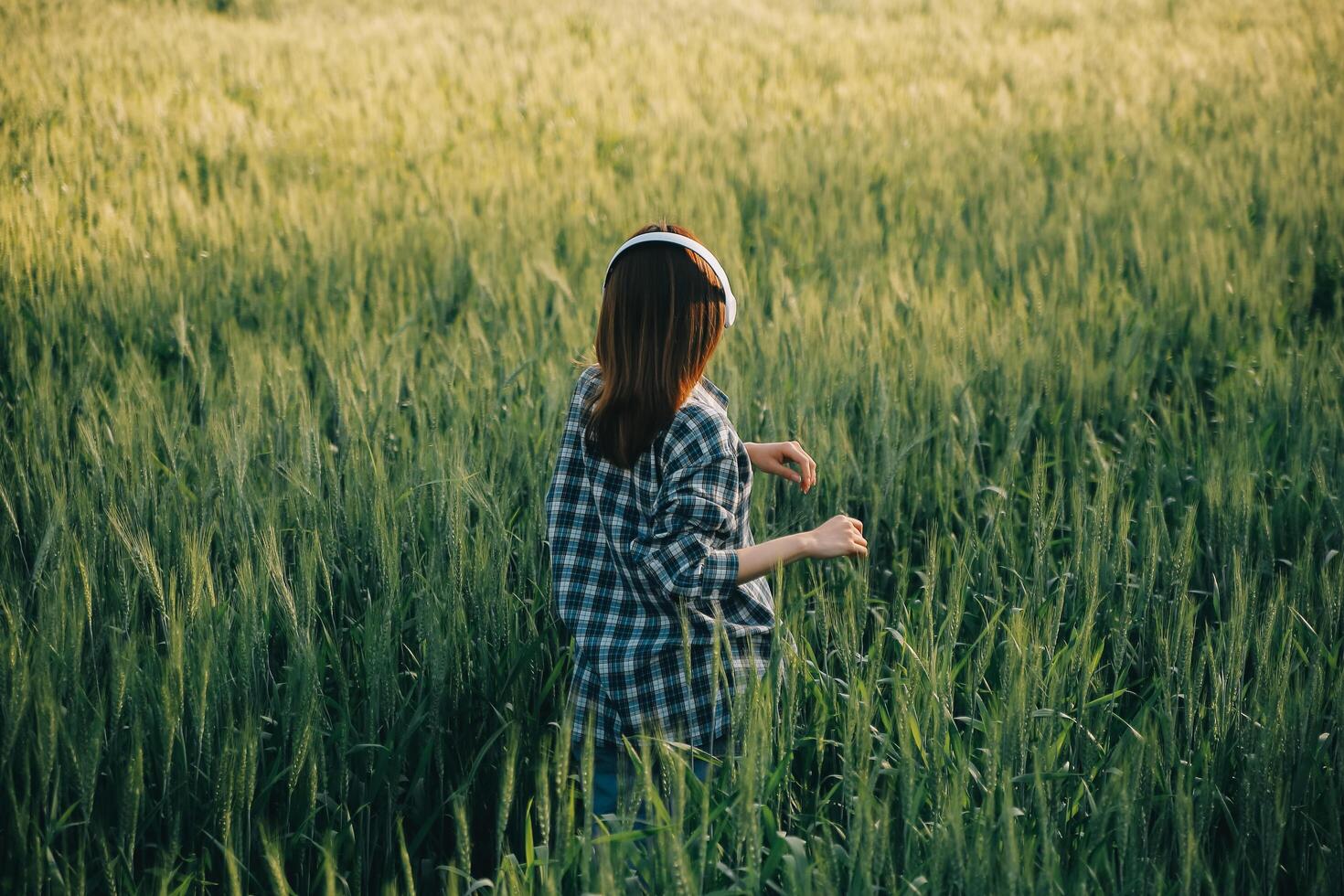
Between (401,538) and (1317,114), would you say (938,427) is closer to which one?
(401,538)

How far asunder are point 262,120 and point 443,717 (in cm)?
571

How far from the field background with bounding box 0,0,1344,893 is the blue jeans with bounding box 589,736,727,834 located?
88 millimetres

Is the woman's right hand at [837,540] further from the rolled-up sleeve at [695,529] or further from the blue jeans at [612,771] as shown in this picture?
the blue jeans at [612,771]

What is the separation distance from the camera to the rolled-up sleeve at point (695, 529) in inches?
56.6

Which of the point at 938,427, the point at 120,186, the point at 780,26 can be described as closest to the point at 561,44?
the point at 780,26

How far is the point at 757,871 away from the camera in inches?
43.0

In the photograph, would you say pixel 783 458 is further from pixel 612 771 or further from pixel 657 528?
pixel 612 771

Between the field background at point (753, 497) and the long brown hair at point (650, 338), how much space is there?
0.41m

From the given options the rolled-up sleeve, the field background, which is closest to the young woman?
the rolled-up sleeve

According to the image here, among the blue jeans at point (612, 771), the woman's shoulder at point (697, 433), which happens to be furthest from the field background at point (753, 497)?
the woman's shoulder at point (697, 433)

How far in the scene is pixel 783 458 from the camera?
181 cm

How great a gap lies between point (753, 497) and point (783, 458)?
377mm

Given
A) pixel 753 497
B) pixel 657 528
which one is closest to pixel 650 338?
pixel 657 528

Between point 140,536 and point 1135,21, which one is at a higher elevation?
point 1135,21
